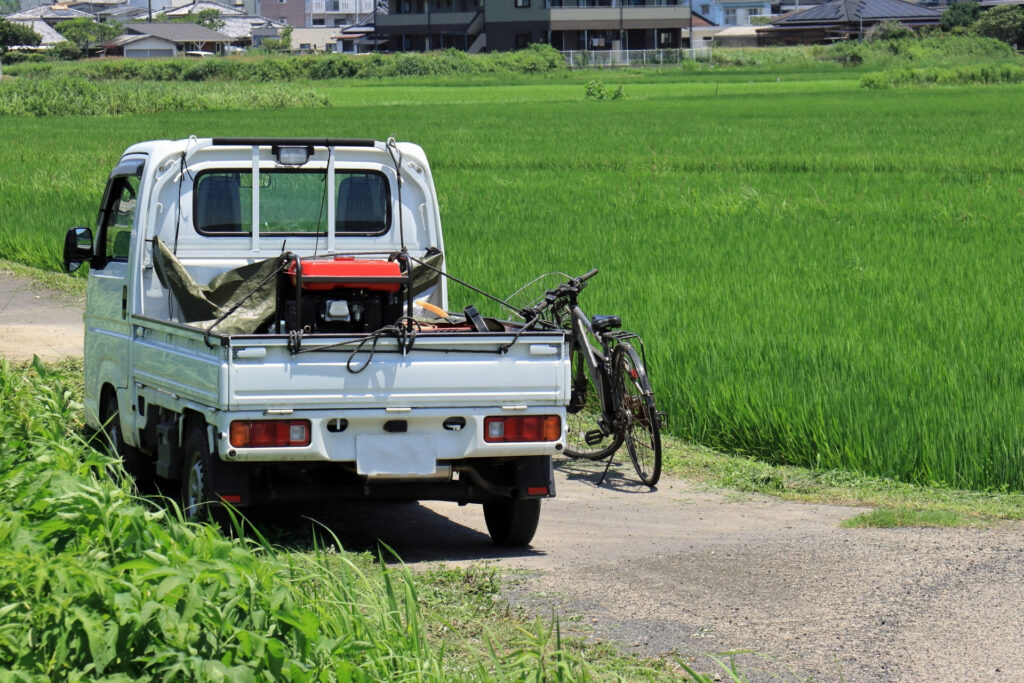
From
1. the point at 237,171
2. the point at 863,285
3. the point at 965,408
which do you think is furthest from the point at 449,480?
the point at 863,285

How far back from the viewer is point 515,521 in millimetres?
6742

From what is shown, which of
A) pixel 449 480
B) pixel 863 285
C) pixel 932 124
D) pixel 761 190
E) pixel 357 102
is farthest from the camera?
pixel 357 102

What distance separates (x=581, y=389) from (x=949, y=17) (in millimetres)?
111435

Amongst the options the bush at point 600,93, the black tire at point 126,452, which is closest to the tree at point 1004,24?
the bush at point 600,93

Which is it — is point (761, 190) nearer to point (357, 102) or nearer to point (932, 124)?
point (932, 124)

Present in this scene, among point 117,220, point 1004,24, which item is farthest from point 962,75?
point 117,220

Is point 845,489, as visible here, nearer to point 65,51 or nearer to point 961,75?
point 961,75

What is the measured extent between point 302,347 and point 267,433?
39 centimetres

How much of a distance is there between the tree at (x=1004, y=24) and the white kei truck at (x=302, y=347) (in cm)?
10329

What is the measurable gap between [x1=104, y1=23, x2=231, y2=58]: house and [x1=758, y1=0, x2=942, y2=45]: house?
52382mm

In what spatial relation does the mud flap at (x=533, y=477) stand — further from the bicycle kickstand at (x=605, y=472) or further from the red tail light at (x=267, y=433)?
the bicycle kickstand at (x=605, y=472)

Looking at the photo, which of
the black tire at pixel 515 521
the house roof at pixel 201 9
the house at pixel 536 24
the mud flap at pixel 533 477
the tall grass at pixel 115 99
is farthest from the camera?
the house roof at pixel 201 9

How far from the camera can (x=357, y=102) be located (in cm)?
6319

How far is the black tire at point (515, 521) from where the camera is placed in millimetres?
6715
